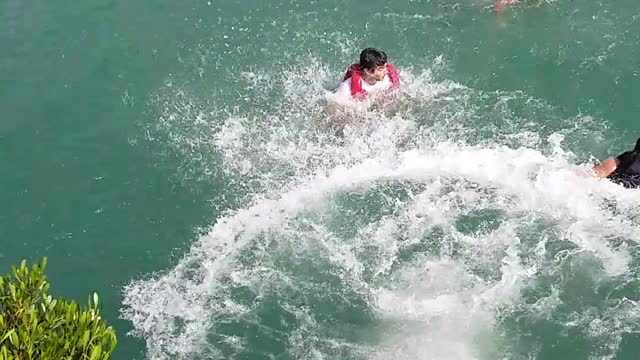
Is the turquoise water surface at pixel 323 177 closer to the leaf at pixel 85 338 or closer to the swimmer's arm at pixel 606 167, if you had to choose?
the swimmer's arm at pixel 606 167

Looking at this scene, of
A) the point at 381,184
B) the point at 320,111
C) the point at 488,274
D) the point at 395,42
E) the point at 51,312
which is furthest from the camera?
the point at 395,42

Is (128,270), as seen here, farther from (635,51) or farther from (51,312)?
(635,51)

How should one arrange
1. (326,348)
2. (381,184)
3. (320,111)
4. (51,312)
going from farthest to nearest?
(320,111)
(381,184)
(326,348)
(51,312)

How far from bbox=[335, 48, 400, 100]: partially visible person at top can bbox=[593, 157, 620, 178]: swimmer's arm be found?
315 centimetres

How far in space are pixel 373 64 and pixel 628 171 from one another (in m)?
3.65

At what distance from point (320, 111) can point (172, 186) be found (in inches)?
99.9

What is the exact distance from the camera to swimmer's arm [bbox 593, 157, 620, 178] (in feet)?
36.4

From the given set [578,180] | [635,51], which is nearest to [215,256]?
[578,180]

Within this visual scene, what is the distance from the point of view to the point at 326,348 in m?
10.4

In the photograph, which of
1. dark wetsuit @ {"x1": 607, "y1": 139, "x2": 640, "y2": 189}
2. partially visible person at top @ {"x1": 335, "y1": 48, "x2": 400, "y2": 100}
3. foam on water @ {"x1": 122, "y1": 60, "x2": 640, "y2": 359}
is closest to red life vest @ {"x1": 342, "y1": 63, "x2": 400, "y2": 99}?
partially visible person at top @ {"x1": 335, "y1": 48, "x2": 400, "y2": 100}

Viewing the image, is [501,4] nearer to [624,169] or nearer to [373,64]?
[373,64]

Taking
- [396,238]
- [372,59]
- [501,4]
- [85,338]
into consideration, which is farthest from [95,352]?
[501,4]

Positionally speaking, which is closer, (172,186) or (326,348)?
(326,348)

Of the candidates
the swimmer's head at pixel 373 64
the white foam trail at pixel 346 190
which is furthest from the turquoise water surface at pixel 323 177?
the swimmer's head at pixel 373 64
